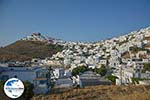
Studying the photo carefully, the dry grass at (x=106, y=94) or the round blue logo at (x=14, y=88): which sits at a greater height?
the round blue logo at (x=14, y=88)

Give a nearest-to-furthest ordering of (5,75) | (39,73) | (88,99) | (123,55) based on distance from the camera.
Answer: (88,99), (5,75), (39,73), (123,55)

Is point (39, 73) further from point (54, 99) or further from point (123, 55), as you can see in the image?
point (123, 55)

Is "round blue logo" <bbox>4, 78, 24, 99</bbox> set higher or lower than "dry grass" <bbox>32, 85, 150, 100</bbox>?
higher

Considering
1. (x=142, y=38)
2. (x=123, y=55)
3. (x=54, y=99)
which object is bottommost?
(x=54, y=99)

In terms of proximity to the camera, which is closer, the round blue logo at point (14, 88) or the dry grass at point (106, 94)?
the round blue logo at point (14, 88)

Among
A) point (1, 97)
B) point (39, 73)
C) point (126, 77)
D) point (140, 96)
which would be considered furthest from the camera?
point (126, 77)

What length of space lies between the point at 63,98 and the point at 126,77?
4559mm

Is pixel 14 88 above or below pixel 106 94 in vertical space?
above

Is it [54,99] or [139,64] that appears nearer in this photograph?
[54,99]

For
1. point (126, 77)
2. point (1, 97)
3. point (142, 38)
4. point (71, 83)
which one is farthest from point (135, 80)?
point (142, 38)

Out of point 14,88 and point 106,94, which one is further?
point 106,94

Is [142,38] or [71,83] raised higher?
[142,38]

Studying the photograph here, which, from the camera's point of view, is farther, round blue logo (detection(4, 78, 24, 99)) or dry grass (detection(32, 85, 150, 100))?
dry grass (detection(32, 85, 150, 100))

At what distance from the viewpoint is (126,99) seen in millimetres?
1825
